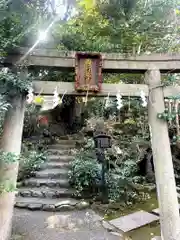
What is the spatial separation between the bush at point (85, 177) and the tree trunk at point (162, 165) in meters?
2.80

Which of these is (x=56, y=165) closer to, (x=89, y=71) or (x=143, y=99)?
(x=89, y=71)

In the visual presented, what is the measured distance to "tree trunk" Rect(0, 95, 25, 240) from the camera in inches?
119

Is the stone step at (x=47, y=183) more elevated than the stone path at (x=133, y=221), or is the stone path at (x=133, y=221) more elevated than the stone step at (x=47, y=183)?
the stone step at (x=47, y=183)

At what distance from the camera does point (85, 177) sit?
593cm

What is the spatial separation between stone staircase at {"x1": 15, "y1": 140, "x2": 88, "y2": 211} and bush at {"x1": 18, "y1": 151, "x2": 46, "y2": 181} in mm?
183

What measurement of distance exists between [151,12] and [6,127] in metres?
3.96

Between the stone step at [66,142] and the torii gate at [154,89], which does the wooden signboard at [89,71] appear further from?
the stone step at [66,142]

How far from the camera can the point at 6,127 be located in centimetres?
331

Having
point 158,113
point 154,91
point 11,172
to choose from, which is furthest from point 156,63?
point 11,172

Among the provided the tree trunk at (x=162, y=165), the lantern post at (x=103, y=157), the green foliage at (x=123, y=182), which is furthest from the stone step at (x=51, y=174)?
the tree trunk at (x=162, y=165)

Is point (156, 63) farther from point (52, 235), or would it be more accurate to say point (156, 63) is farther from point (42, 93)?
point (52, 235)

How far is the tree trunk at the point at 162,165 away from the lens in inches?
125

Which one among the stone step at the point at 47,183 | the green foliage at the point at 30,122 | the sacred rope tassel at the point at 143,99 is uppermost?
the green foliage at the point at 30,122

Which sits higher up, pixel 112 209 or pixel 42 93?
pixel 42 93
